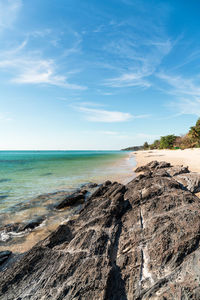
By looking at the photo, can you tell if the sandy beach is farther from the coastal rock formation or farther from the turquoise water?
the coastal rock formation

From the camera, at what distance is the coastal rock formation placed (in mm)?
2949

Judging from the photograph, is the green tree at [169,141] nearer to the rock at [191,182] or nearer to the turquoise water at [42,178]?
the turquoise water at [42,178]

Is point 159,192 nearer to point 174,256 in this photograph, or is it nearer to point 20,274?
point 174,256

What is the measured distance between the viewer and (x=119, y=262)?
3.74 metres

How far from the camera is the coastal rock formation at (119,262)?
2949mm

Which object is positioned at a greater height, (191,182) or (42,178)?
(191,182)

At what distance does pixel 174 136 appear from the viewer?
356 feet

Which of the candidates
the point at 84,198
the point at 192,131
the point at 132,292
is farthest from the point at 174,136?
the point at 132,292

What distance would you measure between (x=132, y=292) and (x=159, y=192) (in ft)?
14.9

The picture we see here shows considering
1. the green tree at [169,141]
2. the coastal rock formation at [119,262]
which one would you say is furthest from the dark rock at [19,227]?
the green tree at [169,141]

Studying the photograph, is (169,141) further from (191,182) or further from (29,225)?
(29,225)

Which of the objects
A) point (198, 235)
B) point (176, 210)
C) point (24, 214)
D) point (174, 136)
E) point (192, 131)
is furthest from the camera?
point (174, 136)

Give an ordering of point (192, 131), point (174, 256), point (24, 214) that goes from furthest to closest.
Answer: point (192, 131)
point (24, 214)
point (174, 256)

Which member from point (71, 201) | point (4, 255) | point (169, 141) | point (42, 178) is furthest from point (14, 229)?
point (169, 141)
